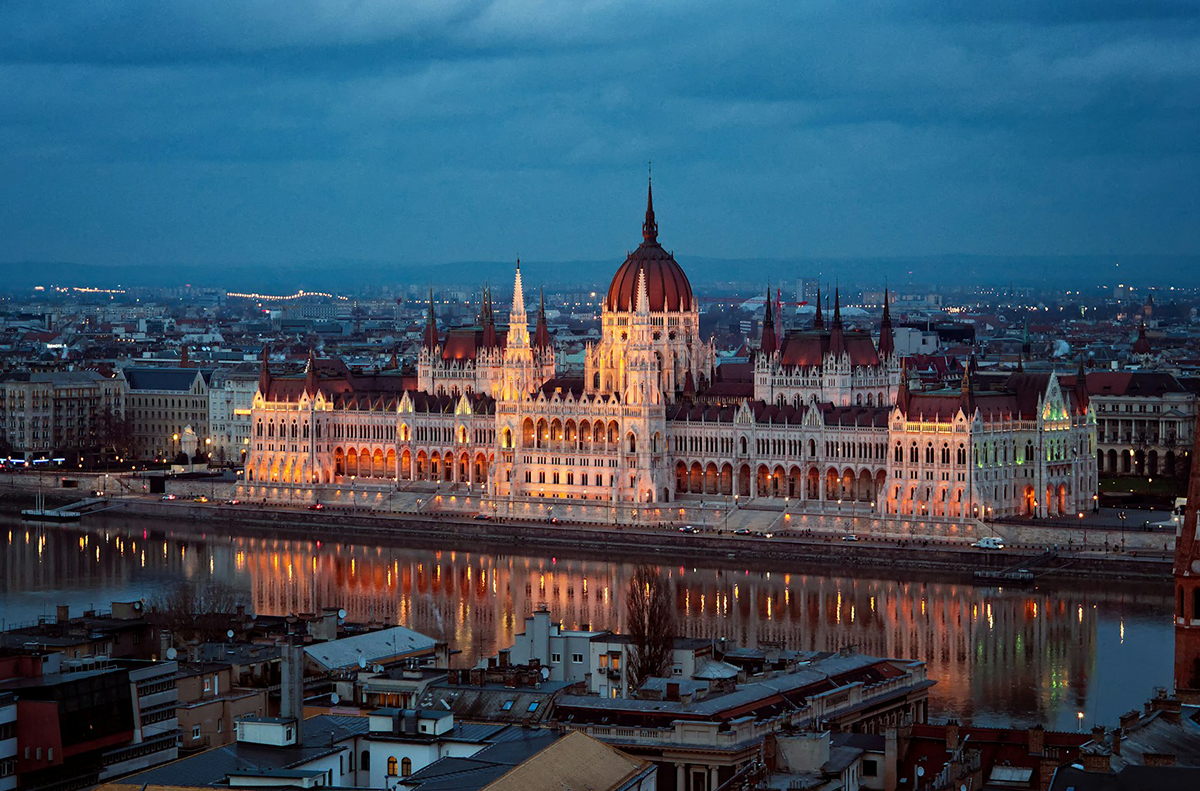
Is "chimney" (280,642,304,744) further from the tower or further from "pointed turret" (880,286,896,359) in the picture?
"pointed turret" (880,286,896,359)

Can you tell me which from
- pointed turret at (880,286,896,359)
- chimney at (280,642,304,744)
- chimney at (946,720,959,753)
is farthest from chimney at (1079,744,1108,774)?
pointed turret at (880,286,896,359)

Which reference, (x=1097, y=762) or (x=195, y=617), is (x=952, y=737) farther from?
(x=195, y=617)

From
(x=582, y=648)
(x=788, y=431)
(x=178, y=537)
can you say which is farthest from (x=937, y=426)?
(x=582, y=648)

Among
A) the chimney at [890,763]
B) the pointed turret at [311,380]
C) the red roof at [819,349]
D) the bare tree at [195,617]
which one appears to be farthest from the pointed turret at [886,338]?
the chimney at [890,763]

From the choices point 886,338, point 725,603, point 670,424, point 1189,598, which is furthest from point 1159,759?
point 886,338

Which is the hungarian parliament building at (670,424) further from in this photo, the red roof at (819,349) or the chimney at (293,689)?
the chimney at (293,689)
